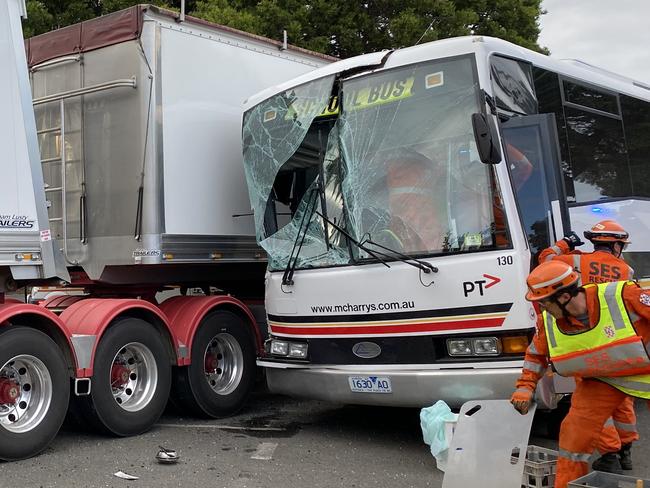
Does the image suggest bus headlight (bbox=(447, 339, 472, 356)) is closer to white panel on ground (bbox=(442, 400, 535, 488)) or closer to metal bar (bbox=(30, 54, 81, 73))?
white panel on ground (bbox=(442, 400, 535, 488))

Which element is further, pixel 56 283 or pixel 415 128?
pixel 56 283

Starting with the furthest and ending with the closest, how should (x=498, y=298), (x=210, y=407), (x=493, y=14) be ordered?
(x=493, y=14)
(x=210, y=407)
(x=498, y=298)

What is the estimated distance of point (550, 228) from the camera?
18.1 feet

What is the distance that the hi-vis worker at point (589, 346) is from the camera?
12.6 ft

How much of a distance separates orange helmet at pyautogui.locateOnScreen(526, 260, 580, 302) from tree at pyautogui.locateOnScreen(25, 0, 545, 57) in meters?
9.71

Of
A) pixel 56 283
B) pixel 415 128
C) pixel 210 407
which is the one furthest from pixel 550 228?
pixel 56 283

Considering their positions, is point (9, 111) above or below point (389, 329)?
above

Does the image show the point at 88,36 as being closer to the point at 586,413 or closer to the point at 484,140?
the point at 484,140

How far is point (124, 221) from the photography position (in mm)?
6680

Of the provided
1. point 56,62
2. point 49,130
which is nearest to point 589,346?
Answer: point 49,130

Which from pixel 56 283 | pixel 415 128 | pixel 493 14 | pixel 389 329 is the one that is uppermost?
pixel 493 14

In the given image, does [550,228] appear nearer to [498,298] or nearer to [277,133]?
[498,298]

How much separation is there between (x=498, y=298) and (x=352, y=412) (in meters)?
2.59

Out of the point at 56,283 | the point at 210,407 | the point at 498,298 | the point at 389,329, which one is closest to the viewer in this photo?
the point at 498,298
